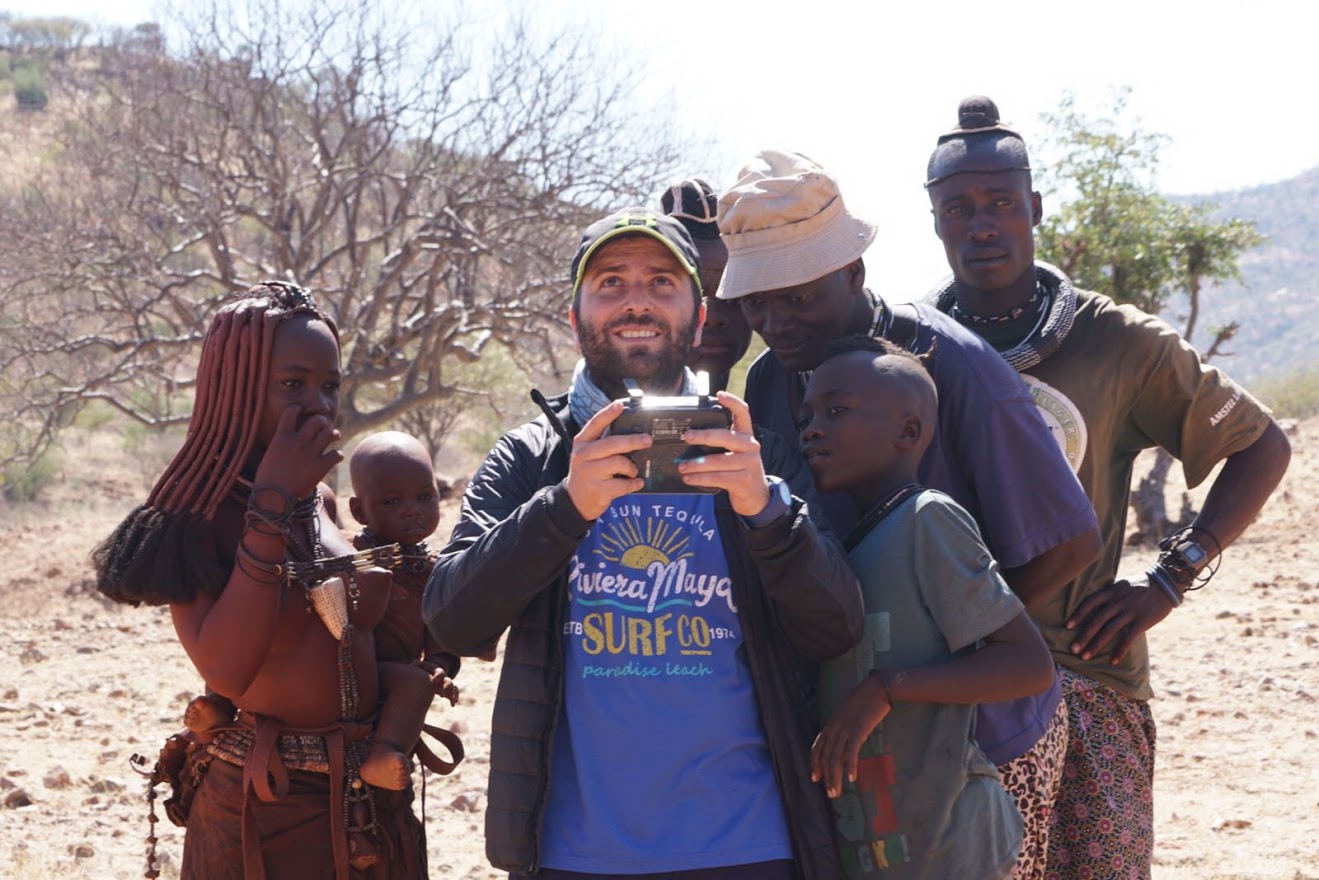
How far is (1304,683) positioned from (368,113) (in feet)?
36.1

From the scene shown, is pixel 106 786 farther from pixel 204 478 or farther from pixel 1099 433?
pixel 1099 433

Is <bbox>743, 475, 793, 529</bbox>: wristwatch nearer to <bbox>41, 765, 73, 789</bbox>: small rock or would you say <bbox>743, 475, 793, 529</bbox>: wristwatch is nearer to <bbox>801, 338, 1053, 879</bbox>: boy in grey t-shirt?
<bbox>801, 338, 1053, 879</bbox>: boy in grey t-shirt

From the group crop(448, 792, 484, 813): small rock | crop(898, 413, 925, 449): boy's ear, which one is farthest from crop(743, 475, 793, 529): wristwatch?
crop(448, 792, 484, 813): small rock

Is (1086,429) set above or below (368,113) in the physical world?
below

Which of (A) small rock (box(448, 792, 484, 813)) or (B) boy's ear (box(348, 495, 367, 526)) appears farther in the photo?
(A) small rock (box(448, 792, 484, 813))

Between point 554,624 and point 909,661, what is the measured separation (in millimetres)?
613

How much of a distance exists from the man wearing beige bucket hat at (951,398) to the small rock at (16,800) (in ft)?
15.1

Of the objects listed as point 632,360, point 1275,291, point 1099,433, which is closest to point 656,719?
point 632,360

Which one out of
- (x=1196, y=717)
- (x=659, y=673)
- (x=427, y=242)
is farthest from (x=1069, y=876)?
(x=427, y=242)

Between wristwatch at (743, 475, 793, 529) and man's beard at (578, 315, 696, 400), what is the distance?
1.28ft

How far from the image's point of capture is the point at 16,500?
2283cm

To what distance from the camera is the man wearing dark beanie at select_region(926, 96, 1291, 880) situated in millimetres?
2980

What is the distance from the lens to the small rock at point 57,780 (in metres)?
6.19

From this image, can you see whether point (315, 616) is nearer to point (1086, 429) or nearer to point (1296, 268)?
point (1086, 429)
